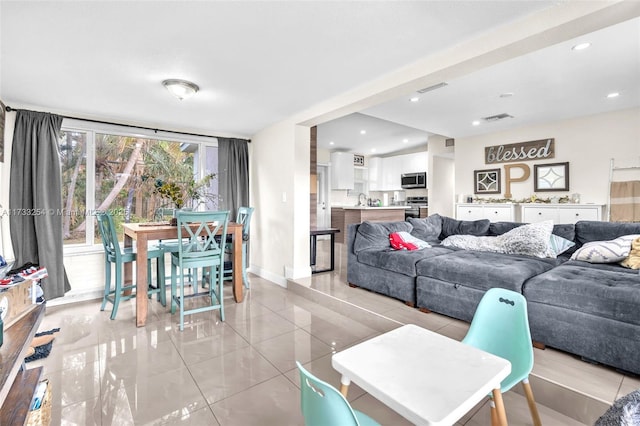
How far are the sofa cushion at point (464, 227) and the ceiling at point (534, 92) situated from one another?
159 cm

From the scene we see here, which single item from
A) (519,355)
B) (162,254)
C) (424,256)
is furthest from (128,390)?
(424,256)

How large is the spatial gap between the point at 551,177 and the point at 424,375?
559 cm

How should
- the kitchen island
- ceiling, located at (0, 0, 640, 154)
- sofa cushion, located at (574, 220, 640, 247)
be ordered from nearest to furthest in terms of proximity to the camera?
ceiling, located at (0, 0, 640, 154) → sofa cushion, located at (574, 220, 640, 247) → the kitchen island

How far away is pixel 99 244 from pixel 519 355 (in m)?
4.52

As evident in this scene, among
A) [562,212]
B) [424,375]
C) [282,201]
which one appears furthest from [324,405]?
[562,212]

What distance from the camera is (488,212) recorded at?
580 centimetres

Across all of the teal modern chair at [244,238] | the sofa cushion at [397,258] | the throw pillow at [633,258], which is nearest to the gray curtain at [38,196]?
the teal modern chair at [244,238]

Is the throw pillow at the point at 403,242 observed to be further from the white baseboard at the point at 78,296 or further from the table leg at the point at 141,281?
the white baseboard at the point at 78,296

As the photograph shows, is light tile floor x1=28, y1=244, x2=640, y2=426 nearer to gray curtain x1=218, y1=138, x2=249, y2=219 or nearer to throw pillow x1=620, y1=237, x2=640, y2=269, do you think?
throw pillow x1=620, y1=237, x2=640, y2=269

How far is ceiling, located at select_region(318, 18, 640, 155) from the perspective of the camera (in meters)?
2.79

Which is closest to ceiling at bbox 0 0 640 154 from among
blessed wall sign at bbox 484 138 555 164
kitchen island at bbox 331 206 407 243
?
blessed wall sign at bbox 484 138 555 164

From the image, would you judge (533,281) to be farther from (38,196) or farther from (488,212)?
(38,196)

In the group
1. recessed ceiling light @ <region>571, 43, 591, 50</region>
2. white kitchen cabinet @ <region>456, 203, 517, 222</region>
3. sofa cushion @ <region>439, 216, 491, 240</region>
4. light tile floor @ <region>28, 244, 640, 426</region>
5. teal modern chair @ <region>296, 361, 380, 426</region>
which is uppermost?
recessed ceiling light @ <region>571, 43, 591, 50</region>

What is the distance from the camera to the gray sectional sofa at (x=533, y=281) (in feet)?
6.36
